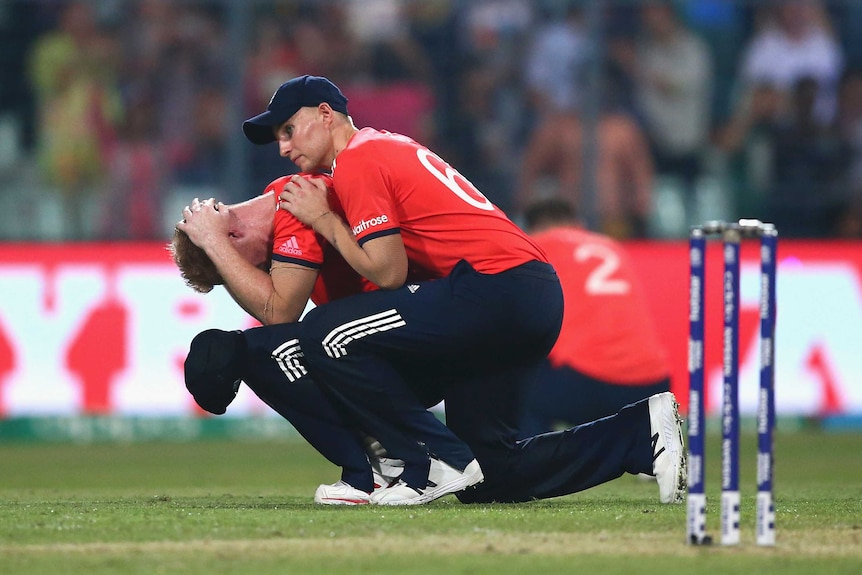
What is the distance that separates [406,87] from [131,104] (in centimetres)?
243

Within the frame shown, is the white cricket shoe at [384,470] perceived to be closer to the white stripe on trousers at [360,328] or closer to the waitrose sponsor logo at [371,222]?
the white stripe on trousers at [360,328]

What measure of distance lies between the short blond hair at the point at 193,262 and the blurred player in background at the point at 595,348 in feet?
8.14

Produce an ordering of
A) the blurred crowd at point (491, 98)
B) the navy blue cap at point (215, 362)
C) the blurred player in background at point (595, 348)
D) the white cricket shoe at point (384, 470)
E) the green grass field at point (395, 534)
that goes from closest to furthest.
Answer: the green grass field at point (395, 534)
the navy blue cap at point (215, 362)
the white cricket shoe at point (384, 470)
the blurred player in background at point (595, 348)
the blurred crowd at point (491, 98)

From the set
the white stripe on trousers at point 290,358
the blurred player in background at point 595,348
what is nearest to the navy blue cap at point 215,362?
the white stripe on trousers at point 290,358

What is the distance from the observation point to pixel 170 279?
11.1 m

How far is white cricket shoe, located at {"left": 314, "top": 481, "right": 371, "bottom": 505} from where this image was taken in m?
5.54

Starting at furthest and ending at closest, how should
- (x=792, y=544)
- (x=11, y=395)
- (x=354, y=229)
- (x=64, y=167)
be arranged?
1. (x=64, y=167)
2. (x=11, y=395)
3. (x=354, y=229)
4. (x=792, y=544)

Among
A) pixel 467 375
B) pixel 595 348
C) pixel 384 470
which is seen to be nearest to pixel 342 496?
pixel 384 470

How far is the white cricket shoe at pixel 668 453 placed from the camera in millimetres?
5551

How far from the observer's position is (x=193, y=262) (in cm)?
580

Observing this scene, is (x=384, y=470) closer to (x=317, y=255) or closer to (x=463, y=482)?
(x=463, y=482)

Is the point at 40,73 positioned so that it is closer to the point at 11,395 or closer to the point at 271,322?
the point at 11,395

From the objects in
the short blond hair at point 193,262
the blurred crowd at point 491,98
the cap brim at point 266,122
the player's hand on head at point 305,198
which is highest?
the blurred crowd at point 491,98

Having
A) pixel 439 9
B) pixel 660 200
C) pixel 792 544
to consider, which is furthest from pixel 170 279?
pixel 792 544
